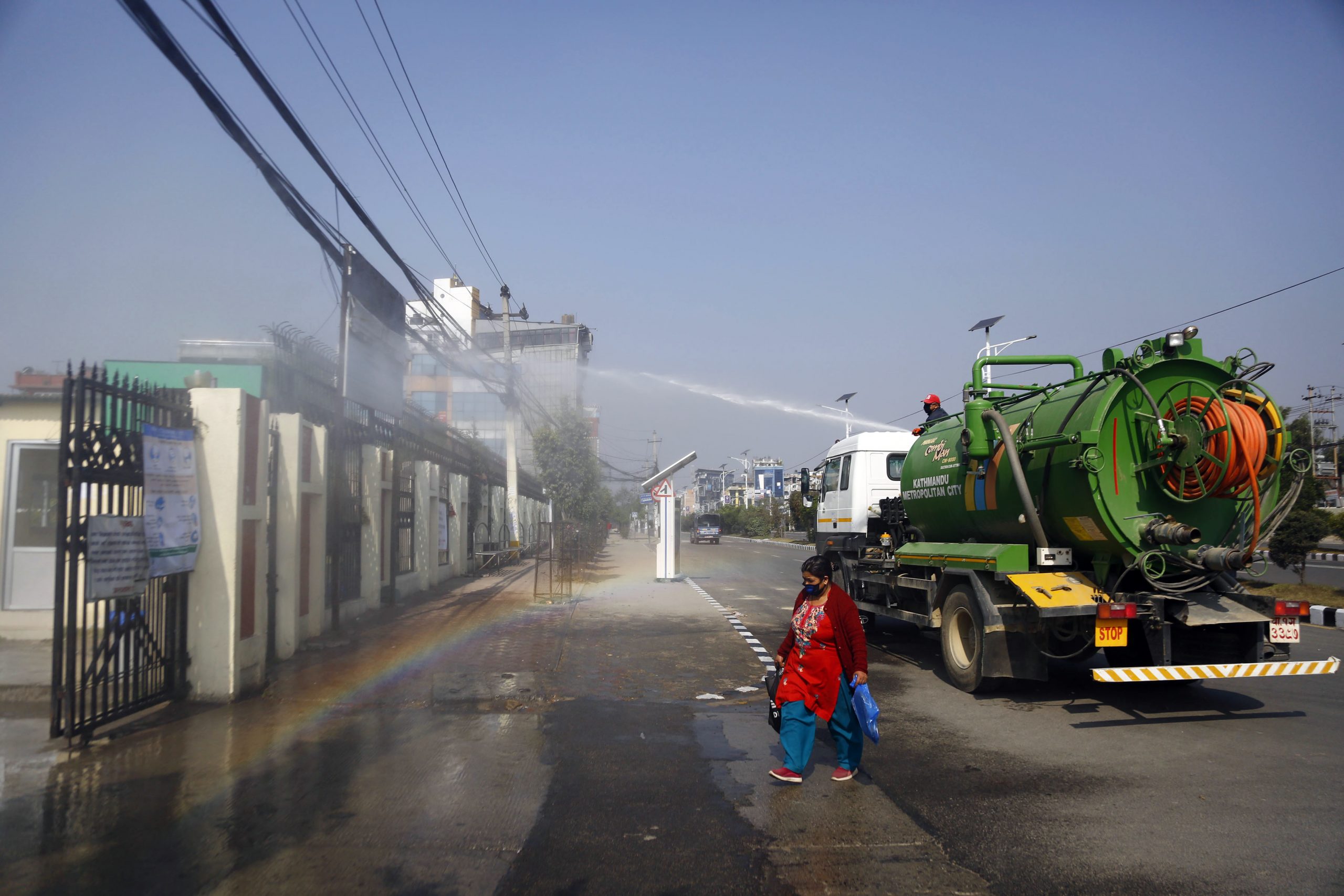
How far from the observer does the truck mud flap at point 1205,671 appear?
7.05 m

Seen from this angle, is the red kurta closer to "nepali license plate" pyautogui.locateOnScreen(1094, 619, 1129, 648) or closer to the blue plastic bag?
the blue plastic bag

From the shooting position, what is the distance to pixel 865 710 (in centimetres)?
545

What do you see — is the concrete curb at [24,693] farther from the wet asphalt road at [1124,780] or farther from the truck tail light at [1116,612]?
the truck tail light at [1116,612]

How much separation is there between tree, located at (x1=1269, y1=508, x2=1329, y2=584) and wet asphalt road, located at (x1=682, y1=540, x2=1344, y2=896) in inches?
319

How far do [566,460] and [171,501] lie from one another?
2518cm

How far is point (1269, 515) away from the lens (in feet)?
25.8

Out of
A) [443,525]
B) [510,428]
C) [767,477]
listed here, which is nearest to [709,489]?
[767,477]

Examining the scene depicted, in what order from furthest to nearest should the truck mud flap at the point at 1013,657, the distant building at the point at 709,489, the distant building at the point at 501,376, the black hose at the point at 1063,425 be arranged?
the distant building at the point at 709,489, the distant building at the point at 501,376, the truck mud flap at the point at 1013,657, the black hose at the point at 1063,425

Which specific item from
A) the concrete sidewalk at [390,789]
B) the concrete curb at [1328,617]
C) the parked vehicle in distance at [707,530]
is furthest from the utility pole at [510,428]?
the parked vehicle in distance at [707,530]

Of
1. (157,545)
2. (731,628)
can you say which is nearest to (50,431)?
(157,545)

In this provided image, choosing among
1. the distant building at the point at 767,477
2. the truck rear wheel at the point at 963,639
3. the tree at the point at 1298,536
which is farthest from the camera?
the distant building at the point at 767,477

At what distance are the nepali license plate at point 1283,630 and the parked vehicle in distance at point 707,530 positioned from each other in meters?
50.8

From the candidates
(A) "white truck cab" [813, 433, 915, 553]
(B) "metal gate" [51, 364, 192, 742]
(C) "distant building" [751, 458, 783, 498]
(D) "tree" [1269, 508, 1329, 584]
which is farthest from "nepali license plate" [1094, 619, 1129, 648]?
(C) "distant building" [751, 458, 783, 498]

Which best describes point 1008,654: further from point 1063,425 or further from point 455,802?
point 455,802
